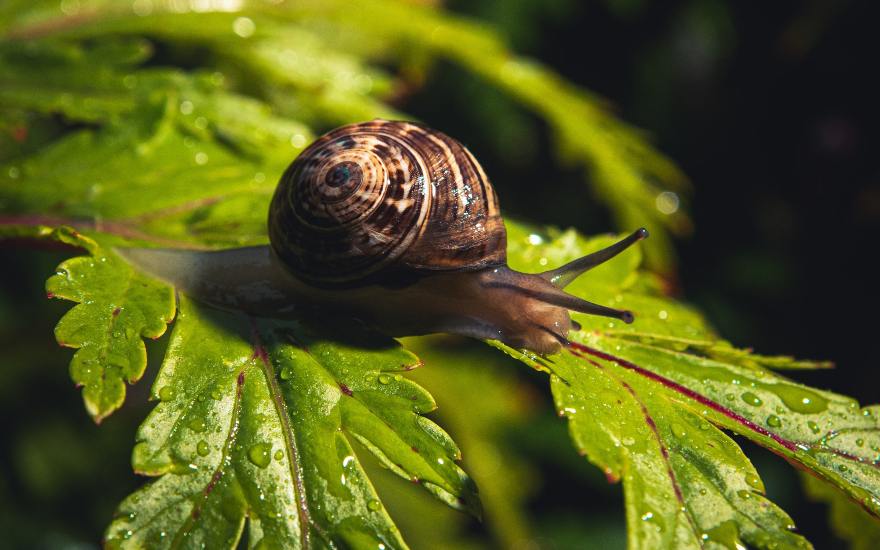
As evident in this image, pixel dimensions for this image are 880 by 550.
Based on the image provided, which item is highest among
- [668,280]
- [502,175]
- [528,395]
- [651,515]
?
[651,515]

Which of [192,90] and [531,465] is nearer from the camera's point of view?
[192,90]

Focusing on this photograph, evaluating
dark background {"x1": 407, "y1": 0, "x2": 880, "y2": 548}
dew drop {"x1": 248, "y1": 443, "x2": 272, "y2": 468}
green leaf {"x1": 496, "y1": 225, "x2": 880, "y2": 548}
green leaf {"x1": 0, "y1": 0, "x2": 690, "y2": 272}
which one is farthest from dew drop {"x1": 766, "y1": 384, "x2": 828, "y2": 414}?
dark background {"x1": 407, "y1": 0, "x2": 880, "y2": 548}

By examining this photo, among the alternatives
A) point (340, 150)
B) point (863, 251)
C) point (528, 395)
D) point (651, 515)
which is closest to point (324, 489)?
point (651, 515)

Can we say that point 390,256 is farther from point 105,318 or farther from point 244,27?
point 244,27

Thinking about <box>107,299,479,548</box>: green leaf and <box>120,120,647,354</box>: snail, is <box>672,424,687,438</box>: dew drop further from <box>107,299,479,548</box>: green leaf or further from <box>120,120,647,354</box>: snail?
<box>107,299,479,548</box>: green leaf

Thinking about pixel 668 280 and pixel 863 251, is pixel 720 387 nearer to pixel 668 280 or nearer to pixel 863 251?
pixel 668 280

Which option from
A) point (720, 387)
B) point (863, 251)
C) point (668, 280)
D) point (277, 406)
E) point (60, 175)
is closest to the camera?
point (277, 406)

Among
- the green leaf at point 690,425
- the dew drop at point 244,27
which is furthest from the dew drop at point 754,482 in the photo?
the dew drop at point 244,27
